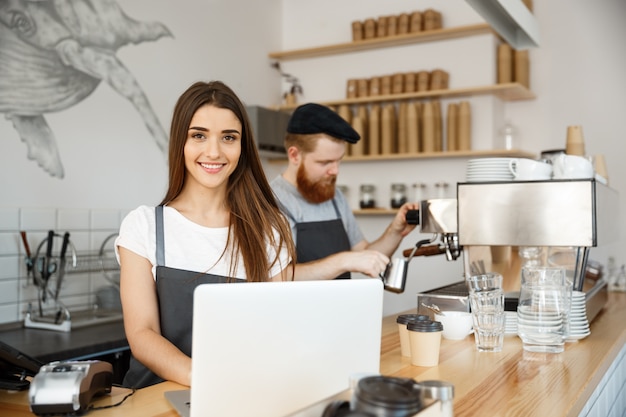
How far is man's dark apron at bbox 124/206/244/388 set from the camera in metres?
1.80

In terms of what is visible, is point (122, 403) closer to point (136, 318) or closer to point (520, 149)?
point (136, 318)

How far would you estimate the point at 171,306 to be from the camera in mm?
1808

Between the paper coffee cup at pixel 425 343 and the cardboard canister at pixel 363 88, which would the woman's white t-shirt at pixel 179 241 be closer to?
the paper coffee cup at pixel 425 343

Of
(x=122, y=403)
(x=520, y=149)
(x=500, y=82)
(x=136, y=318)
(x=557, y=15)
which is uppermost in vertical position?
(x=557, y=15)

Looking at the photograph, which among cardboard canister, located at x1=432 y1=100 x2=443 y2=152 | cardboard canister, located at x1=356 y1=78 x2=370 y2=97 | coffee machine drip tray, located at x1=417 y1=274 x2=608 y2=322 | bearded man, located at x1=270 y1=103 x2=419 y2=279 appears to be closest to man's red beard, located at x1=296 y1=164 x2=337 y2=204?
bearded man, located at x1=270 y1=103 x2=419 y2=279

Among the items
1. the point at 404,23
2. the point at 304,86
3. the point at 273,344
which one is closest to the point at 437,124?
the point at 404,23

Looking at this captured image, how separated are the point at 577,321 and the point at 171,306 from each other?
1247mm

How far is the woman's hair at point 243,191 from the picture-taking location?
1.87 metres

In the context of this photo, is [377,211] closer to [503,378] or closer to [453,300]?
[453,300]

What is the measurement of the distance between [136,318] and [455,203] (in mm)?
1090

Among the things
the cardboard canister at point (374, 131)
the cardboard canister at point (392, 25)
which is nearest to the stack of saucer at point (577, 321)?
Answer: the cardboard canister at point (374, 131)

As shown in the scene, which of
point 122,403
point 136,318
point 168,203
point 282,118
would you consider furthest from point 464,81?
point 122,403

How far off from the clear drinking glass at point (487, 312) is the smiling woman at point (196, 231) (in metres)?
0.56

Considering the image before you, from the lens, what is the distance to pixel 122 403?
1349 millimetres
